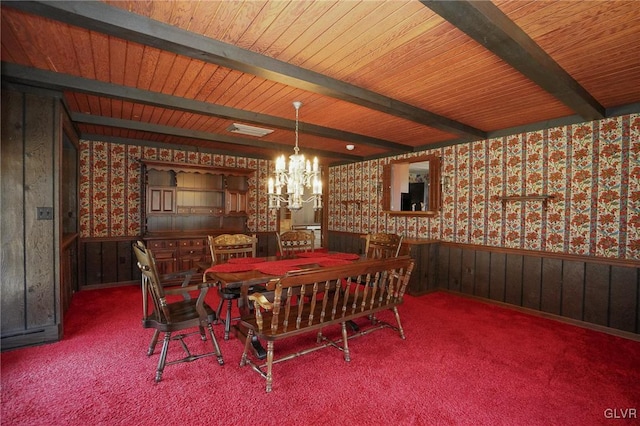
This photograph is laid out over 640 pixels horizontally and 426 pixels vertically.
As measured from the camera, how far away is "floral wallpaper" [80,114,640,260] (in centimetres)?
334

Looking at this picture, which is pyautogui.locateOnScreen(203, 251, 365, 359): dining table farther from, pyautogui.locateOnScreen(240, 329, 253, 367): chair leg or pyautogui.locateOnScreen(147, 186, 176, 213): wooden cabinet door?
pyautogui.locateOnScreen(147, 186, 176, 213): wooden cabinet door

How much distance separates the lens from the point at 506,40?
1.89m

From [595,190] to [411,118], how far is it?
226cm

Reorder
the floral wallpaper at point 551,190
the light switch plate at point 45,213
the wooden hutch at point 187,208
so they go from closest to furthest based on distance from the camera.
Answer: the light switch plate at point 45,213, the floral wallpaper at point 551,190, the wooden hutch at point 187,208

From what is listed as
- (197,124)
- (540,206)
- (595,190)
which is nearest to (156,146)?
(197,124)

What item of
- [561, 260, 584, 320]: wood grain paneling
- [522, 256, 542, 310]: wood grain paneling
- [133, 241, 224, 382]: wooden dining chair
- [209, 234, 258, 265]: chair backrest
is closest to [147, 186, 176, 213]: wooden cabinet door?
[209, 234, 258, 265]: chair backrest

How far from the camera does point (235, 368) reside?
2.41m

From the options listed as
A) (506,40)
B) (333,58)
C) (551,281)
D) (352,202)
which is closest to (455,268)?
(551,281)

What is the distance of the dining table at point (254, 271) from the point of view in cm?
249

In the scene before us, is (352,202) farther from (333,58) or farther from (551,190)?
(333,58)

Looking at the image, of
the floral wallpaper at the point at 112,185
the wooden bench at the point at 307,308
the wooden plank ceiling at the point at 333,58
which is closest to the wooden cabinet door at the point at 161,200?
the floral wallpaper at the point at 112,185

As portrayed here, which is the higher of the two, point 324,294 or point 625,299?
point 324,294

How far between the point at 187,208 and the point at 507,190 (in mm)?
5105

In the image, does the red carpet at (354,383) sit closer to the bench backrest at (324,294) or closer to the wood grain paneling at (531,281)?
the bench backrest at (324,294)
